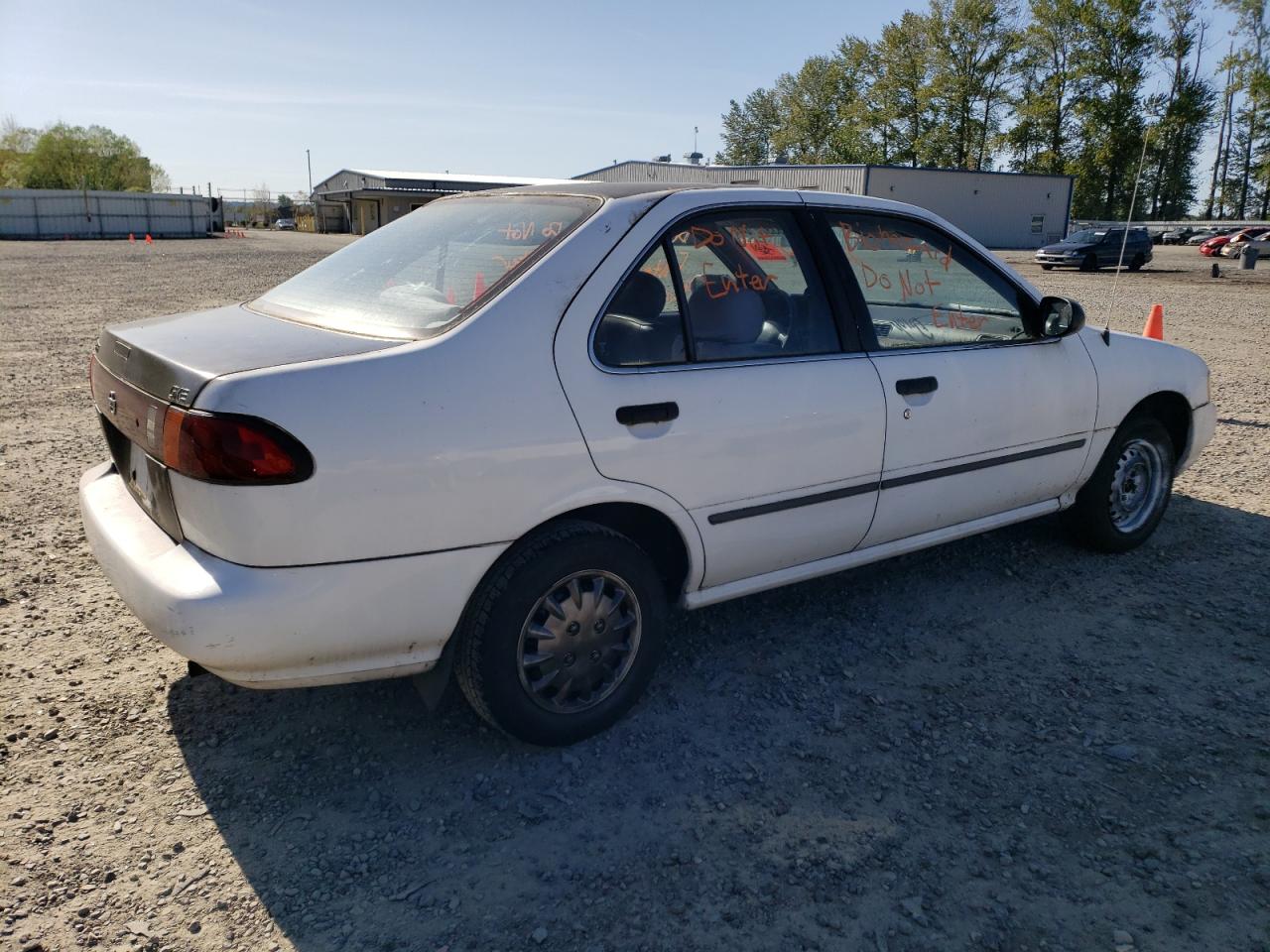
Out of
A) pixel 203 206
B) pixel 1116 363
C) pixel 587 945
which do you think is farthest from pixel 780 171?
pixel 587 945

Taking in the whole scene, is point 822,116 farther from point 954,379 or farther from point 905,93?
point 954,379

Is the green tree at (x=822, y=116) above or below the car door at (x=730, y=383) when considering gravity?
above

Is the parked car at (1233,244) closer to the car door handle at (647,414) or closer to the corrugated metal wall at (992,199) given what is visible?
the corrugated metal wall at (992,199)

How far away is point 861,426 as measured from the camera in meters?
3.43

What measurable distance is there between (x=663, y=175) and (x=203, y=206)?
2908 cm

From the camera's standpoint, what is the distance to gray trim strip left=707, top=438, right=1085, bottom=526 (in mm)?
3213

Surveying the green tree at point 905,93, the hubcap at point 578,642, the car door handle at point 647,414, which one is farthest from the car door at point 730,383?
the green tree at point 905,93

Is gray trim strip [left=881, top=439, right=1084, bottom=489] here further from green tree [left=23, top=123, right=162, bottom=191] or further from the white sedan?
green tree [left=23, top=123, right=162, bottom=191]

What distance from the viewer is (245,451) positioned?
7.82 ft

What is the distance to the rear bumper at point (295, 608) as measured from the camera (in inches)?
95.4

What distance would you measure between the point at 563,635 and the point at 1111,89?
70923 millimetres

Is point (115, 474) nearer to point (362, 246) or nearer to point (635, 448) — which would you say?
point (362, 246)

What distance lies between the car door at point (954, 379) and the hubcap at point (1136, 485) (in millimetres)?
460

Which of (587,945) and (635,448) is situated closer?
(587,945)
